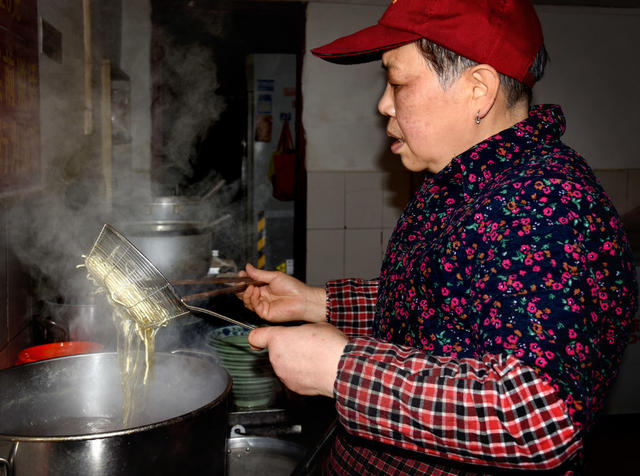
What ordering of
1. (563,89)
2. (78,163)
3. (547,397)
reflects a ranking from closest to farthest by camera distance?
(547,397) < (78,163) < (563,89)

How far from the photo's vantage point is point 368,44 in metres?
1.16

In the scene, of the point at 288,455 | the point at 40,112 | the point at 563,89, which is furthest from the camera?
the point at 563,89

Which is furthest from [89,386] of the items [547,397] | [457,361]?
[547,397]

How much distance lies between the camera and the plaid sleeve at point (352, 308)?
1.66 meters

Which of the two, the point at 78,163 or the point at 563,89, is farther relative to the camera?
the point at 563,89

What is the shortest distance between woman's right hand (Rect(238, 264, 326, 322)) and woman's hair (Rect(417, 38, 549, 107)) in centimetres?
80

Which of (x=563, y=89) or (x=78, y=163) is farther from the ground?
(x=563, y=89)

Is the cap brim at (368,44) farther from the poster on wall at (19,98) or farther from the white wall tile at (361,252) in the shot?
the white wall tile at (361,252)

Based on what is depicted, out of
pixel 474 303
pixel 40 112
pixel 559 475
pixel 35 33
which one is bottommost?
pixel 559 475

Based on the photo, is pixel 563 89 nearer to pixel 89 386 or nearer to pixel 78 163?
pixel 78 163

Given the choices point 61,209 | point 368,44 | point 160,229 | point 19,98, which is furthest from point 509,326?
point 160,229

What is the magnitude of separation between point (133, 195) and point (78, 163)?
6.50 feet

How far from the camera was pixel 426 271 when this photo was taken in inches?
43.3

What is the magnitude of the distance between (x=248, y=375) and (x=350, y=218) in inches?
87.4
